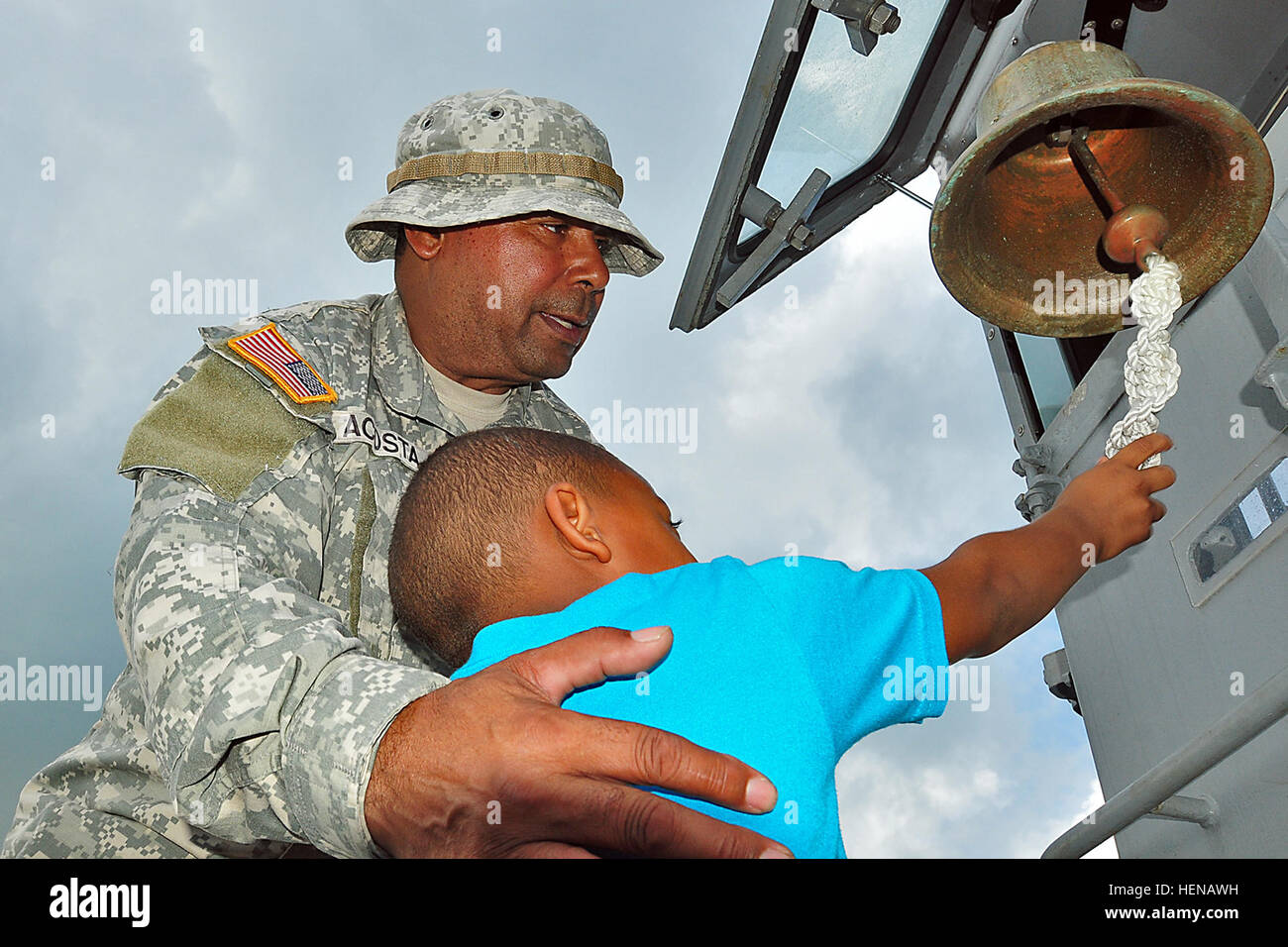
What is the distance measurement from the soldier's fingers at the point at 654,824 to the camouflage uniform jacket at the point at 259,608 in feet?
0.93

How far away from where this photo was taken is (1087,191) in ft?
5.84

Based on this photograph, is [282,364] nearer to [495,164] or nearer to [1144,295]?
[495,164]

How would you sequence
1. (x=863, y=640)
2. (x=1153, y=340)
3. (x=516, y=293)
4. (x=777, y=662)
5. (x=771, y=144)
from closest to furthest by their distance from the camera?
(x=777, y=662) < (x=863, y=640) < (x=1153, y=340) < (x=516, y=293) < (x=771, y=144)

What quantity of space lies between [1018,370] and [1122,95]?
79.8 inches

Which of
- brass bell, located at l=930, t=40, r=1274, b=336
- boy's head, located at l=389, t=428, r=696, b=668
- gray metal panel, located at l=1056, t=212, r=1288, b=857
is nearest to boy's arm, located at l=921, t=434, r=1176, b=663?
brass bell, located at l=930, t=40, r=1274, b=336

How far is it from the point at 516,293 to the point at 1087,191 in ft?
3.69

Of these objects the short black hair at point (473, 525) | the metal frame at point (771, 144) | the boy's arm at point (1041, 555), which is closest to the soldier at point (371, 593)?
the short black hair at point (473, 525)

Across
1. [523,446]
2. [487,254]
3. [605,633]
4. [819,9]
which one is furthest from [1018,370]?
[605,633]

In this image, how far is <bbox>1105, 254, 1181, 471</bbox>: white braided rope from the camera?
1.51 meters

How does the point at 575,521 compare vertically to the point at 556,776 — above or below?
above

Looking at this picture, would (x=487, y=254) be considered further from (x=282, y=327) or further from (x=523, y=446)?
(x=523, y=446)

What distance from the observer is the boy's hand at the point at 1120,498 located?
A: 1619 mm

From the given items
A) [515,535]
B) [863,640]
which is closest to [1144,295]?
[863,640]

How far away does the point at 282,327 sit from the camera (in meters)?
2.03
